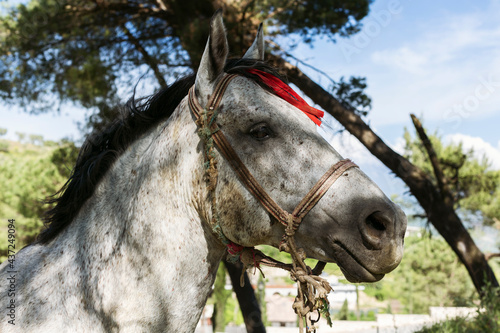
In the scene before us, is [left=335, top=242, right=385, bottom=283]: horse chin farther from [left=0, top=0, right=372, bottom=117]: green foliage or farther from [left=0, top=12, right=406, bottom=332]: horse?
[left=0, top=0, right=372, bottom=117]: green foliage

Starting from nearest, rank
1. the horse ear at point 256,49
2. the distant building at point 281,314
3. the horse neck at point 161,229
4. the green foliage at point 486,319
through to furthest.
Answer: the horse neck at point 161,229, the horse ear at point 256,49, the green foliage at point 486,319, the distant building at point 281,314

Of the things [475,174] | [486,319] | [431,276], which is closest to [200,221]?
[486,319]

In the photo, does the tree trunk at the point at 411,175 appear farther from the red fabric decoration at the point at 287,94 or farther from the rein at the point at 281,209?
the rein at the point at 281,209

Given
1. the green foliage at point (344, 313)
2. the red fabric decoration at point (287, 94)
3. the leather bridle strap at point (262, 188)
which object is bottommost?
the green foliage at point (344, 313)

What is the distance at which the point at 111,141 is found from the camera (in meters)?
2.42

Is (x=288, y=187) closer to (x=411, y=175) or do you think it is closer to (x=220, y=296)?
(x=411, y=175)

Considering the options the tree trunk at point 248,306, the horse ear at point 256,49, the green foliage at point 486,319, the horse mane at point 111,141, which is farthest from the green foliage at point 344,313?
the horse mane at point 111,141

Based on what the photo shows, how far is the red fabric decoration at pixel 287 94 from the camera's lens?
209 cm

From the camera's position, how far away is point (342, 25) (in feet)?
28.1

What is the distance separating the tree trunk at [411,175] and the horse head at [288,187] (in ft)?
16.6

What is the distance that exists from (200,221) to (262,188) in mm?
374

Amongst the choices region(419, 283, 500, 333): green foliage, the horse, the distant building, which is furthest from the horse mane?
the distant building

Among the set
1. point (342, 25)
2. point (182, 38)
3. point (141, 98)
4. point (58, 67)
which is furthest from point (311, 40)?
point (141, 98)

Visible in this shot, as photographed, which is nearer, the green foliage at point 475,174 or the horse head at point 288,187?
the horse head at point 288,187
